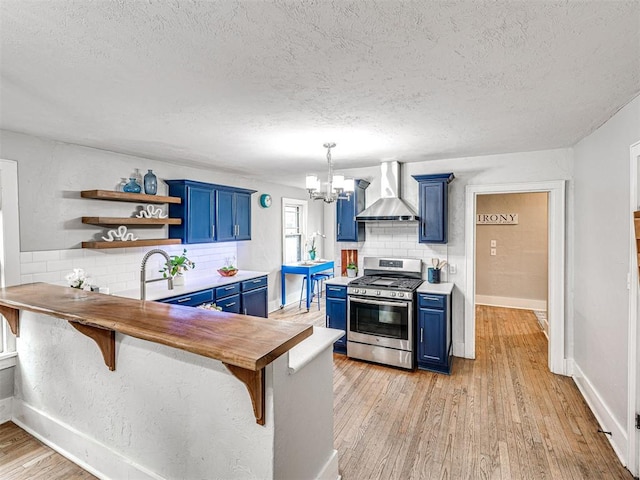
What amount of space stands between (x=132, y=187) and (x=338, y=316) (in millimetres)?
2822

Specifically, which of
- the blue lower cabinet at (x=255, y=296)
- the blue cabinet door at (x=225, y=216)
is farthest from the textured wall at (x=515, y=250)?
the blue cabinet door at (x=225, y=216)

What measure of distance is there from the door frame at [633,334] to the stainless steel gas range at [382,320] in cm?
183

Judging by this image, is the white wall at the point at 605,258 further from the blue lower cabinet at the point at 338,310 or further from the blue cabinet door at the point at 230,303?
the blue cabinet door at the point at 230,303

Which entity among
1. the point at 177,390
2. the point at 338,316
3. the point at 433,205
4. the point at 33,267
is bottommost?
the point at 338,316

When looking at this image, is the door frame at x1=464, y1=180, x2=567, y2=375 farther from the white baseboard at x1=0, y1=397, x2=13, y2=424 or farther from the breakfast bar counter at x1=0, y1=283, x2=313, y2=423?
→ the white baseboard at x1=0, y1=397, x2=13, y2=424

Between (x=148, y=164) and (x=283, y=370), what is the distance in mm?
3469

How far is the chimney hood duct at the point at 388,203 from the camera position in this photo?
4.14m

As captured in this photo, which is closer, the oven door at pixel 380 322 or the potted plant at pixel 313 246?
the oven door at pixel 380 322

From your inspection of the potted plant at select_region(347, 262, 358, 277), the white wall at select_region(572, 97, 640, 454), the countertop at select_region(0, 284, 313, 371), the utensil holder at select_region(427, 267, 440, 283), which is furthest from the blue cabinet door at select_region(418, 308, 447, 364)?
the countertop at select_region(0, 284, 313, 371)

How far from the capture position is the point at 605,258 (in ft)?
8.54

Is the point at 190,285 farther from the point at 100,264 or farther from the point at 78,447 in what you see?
the point at 78,447

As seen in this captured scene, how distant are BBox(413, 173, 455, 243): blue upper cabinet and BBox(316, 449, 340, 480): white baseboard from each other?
2.73 meters

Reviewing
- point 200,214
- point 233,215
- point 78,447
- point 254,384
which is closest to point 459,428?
point 254,384

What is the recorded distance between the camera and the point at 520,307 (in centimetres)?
619
